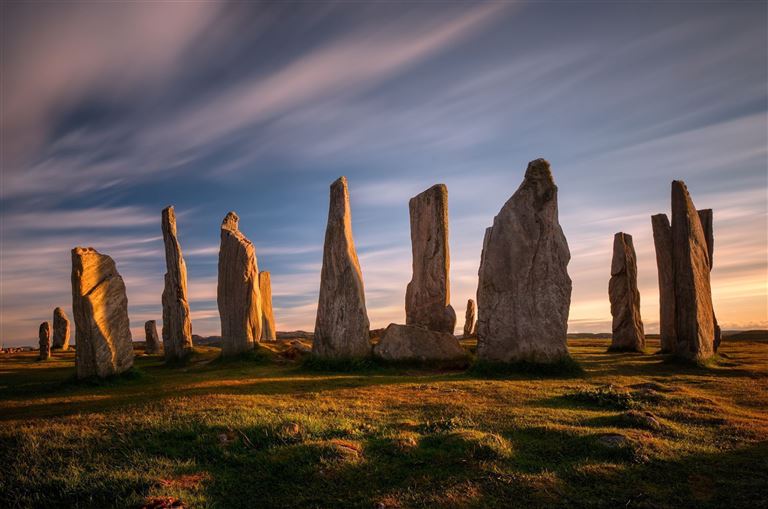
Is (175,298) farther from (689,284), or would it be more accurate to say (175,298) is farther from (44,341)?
(689,284)

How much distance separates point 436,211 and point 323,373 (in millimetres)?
11227

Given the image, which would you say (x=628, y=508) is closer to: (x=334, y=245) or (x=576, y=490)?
(x=576, y=490)

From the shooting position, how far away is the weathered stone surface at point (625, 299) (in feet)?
84.5

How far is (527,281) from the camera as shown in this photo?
Result: 17.5 metres

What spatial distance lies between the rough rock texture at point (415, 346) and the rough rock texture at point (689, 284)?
8682 millimetres

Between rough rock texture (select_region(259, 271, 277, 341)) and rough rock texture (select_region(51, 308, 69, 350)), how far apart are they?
17.7 meters

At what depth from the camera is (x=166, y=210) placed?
26391mm

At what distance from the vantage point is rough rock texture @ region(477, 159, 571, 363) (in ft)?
56.4

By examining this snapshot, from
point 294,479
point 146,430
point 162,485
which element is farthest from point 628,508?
point 146,430

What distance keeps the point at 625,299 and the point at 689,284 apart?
6706mm

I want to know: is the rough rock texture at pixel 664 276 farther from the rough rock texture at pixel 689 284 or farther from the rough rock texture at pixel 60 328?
the rough rock texture at pixel 60 328

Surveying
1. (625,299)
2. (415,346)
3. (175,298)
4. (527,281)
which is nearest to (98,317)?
(175,298)

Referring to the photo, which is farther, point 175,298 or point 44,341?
point 44,341

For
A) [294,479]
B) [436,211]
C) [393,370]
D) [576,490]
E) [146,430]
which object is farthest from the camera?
[436,211]
